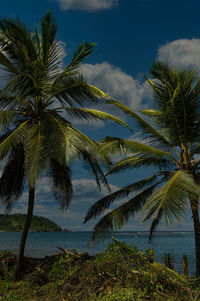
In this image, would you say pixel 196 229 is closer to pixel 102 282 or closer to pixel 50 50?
pixel 102 282

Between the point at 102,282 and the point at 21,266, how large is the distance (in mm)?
3457

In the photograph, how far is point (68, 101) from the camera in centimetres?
1045

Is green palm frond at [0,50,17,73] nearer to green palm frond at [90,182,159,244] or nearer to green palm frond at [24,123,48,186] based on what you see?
green palm frond at [24,123,48,186]

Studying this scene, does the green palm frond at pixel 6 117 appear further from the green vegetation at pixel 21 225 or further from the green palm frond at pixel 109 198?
the green vegetation at pixel 21 225

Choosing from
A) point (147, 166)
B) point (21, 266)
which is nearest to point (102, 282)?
point (21, 266)

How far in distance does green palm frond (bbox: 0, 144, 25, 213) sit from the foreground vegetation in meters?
2.77

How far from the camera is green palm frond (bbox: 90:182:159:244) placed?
33.3ft

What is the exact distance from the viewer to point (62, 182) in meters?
11.9

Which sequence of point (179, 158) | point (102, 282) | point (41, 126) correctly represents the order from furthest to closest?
point (179, 158) → point (41, 126) → point (102, 282)

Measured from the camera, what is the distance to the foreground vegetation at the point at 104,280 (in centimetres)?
717

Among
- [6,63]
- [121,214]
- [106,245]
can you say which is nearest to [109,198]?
[121,214]

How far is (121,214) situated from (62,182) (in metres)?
2.94

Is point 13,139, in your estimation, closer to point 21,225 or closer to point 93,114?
point 93,114

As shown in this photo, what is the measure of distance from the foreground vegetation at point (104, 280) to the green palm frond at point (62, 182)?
2658 mm
